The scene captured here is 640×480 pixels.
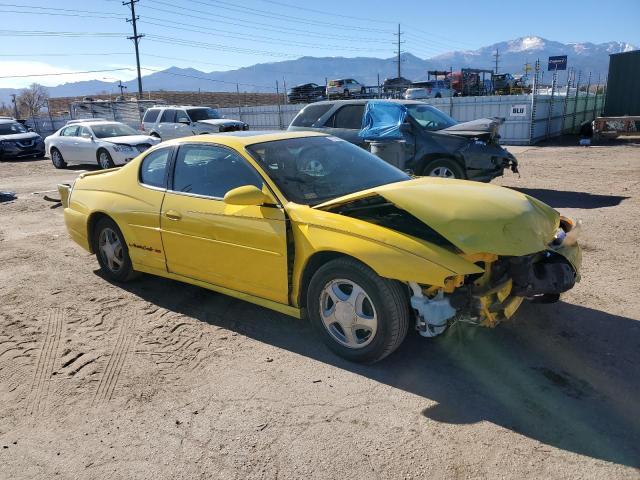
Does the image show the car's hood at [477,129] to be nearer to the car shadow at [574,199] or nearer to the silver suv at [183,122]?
the car shadow at [574,199]

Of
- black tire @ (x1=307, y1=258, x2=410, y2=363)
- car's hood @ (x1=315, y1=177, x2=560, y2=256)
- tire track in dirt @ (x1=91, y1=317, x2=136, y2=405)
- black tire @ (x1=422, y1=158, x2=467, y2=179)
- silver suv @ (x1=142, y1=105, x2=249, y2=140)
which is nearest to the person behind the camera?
car's hood @ (x1=315, y1=177, x2=560, y2=256)

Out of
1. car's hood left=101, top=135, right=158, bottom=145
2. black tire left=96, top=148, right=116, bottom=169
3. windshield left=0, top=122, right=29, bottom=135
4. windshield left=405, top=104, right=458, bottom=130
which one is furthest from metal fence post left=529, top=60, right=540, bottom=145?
windshield left=0, top=122, right=29, bottom=135

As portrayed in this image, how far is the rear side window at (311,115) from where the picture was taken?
419 inches

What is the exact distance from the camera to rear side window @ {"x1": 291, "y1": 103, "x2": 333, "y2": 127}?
10649 millimetres

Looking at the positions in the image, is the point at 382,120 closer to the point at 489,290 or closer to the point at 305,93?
the point at 489,290

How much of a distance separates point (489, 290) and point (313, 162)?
181 cm

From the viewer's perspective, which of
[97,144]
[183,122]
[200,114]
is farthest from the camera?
[200,114]

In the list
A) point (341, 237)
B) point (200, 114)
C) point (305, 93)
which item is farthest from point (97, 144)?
point (305, 93)

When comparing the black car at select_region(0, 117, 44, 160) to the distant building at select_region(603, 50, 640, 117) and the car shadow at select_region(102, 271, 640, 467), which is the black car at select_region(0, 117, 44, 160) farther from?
the distant building at select_region(603, 50, 640, 117)

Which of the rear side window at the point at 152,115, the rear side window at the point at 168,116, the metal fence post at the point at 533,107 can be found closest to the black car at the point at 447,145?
the metal fence post at the point at 533,107

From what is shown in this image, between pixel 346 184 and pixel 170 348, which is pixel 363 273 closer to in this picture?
pixel 346 184

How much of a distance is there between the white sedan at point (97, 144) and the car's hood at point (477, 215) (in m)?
12.3

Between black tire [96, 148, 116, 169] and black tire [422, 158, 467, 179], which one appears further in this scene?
black tire [96, 148, 116, 169]

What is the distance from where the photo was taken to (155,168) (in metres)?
4.82
